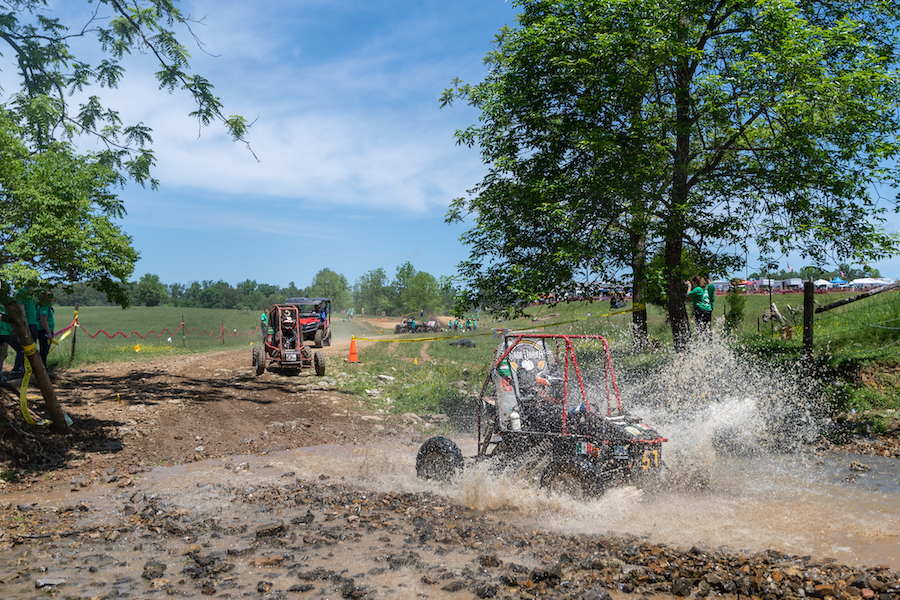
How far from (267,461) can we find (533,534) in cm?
521

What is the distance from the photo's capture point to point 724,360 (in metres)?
12.5

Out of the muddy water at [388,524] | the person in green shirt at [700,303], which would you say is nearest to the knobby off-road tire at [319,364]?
the muddy water at [388,524]

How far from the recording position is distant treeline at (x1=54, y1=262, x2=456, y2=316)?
322ft

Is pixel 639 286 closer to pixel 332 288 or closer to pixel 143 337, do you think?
pixel 143 337

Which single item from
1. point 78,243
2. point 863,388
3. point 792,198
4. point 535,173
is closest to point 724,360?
point 863,388

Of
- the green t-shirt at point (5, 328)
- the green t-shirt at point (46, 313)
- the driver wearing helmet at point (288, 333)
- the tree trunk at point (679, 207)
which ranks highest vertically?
the tree trunk at point (679, 207)

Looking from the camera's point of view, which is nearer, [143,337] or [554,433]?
[554,433]

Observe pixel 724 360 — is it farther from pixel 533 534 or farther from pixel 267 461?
pixel 267 461

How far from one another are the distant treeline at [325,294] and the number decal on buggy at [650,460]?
291ft

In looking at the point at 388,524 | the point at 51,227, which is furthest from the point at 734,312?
the point at 51,227

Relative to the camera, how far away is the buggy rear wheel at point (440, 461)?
7.45 m

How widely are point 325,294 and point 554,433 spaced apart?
132 m

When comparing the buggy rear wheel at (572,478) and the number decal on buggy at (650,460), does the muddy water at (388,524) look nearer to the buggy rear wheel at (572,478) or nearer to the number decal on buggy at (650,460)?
the buggy rear wheel at (572,478)

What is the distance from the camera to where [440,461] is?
298 inches
